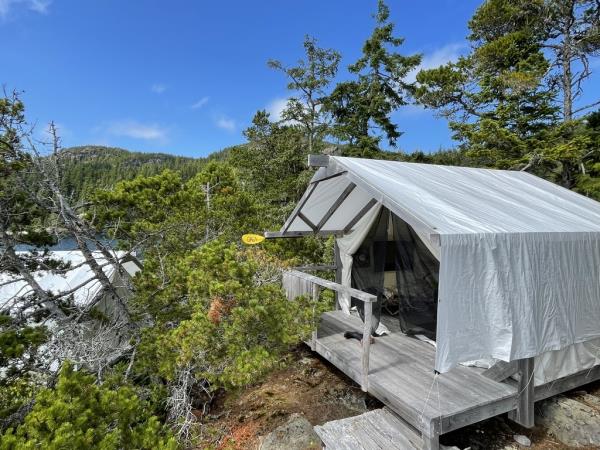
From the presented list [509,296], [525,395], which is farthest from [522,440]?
[509,296]

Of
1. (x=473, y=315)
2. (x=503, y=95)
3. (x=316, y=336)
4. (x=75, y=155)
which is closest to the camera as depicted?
(x=473, y=315)

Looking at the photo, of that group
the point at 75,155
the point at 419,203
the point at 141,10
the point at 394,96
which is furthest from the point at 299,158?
the point at 419,203

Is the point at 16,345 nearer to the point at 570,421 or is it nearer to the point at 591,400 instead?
the point at 570,421

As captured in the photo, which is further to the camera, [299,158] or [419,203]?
[299,158]

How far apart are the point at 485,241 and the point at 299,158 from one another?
12947 millimetres

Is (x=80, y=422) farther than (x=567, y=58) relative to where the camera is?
No

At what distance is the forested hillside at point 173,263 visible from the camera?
10.3 feet

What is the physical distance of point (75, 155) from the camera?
14.6 feet

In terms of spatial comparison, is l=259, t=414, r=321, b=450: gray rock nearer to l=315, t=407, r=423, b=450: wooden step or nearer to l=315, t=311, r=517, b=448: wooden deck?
l=315, t=407, r=423, b=450: wooden step

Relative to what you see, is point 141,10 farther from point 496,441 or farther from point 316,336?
point 496,441

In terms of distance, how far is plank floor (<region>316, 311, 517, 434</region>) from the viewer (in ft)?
9.75

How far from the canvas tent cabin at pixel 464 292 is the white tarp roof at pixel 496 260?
0.01 meters

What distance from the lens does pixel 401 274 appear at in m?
4.78

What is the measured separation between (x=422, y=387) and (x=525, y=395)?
42.4 inches
